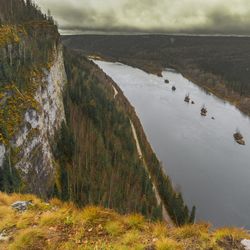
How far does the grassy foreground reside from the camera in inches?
366

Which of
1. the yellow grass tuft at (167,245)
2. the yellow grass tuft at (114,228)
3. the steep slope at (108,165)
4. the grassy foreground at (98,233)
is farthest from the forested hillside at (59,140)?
the yellow grass tuft at (167,245)

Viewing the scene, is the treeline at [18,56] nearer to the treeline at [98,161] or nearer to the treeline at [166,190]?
the treeline at [98,161]

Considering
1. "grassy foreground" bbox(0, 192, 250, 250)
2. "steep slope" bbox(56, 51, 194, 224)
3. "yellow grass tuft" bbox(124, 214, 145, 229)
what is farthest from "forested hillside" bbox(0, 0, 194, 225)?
"grassy foreground" bbox(0, 192, 250, 250)

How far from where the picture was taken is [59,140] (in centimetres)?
5512

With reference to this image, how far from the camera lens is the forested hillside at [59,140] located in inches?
1267

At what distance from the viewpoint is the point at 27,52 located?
4909cm

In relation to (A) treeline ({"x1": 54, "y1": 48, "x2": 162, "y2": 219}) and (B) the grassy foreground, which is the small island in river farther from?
(B) the grassy foreground

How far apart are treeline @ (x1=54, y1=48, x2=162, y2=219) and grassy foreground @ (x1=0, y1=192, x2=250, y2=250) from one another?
92.9ft

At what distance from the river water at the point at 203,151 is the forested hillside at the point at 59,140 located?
252 inches

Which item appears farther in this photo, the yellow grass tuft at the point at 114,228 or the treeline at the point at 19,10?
the treeline at the point at 19,10

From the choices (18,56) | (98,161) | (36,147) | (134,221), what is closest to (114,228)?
(134,221)

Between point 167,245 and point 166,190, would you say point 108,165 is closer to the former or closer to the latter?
point 166,190

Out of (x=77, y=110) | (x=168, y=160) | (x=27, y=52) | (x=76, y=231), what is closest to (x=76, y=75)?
(x=77, y=110)

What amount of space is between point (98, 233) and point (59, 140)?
1833 inches
